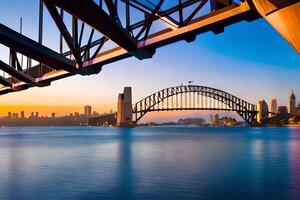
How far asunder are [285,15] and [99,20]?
318 inches

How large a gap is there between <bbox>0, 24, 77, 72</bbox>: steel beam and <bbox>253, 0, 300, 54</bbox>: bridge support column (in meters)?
12.9

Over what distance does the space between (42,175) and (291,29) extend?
21376mm

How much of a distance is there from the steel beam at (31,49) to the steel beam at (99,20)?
16.4 feet

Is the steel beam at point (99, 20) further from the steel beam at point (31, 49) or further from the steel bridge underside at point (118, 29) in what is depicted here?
the steel beam at point (31, 49)

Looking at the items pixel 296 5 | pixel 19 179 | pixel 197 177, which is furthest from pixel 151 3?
pixel 19 179

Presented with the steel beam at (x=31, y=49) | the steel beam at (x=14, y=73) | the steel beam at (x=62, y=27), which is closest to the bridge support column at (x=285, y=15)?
the steel beam at (x=62, y=27)

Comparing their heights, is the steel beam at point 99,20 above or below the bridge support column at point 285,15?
above

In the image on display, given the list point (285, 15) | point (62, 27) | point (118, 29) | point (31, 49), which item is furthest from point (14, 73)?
point (285, 15)

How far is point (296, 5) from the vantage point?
824cm

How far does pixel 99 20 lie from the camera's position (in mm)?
14656

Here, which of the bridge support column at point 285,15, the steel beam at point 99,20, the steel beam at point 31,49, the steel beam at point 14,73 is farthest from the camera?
the steel beam at point 14,73

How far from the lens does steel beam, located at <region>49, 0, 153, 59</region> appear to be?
13.4 meters

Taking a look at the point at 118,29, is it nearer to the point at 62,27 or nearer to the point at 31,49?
the point at 62,27

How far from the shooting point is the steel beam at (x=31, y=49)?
58.2 feet
